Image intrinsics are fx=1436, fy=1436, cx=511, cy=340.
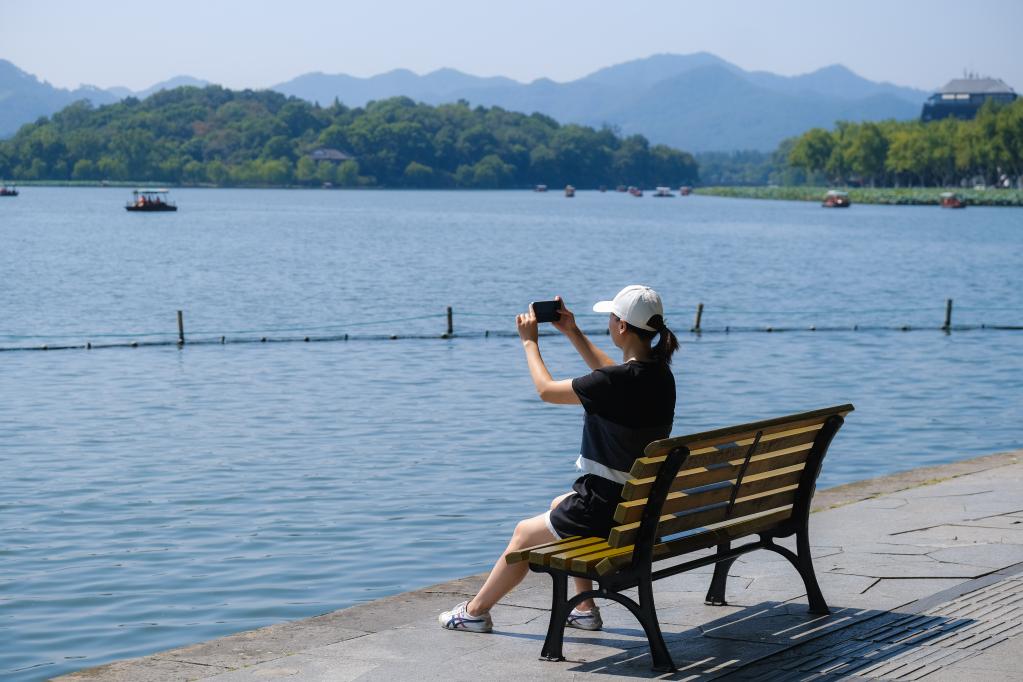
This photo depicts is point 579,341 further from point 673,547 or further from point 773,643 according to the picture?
point 773,643

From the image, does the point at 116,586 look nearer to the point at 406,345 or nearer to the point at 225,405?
the point at 225,405

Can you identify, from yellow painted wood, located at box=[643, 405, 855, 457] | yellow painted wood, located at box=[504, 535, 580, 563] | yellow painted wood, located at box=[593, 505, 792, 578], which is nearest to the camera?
yellow painted wood, located at box=[643, 405, 855, 457]

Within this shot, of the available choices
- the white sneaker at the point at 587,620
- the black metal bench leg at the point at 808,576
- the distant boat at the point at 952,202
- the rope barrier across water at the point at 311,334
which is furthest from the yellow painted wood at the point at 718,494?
the distant boat at the point at 952,202

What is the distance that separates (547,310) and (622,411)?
70cm

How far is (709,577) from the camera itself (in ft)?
30.0

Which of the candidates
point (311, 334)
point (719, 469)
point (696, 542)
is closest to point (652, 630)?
point (696, 542)

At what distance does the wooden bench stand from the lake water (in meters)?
4.23

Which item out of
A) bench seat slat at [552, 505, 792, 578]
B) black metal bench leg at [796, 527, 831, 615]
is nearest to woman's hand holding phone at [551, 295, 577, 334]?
bench seat slat at [552, 505, 792, 578]

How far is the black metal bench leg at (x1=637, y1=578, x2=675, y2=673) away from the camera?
23.1ft

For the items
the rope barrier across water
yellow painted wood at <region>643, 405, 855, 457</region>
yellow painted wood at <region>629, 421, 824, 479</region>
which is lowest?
the rope barrier across water

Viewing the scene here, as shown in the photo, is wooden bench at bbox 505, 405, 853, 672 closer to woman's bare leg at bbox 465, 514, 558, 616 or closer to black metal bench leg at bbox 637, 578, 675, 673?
black metal bench leg at bbox 637, 578, 675, 673

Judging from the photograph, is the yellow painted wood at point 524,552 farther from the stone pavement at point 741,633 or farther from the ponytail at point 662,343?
the ponytail at point 662,343

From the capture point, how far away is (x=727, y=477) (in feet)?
25.0

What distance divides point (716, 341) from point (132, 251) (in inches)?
2548
